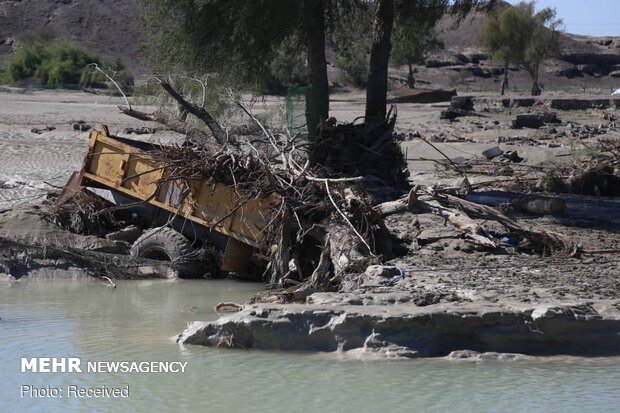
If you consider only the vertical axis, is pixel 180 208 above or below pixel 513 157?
below

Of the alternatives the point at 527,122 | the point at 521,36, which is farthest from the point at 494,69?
the point at 527,122

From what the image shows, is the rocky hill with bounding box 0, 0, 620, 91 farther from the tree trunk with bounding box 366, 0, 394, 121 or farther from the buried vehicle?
the buried vehicle

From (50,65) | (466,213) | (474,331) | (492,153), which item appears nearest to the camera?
(474,331)

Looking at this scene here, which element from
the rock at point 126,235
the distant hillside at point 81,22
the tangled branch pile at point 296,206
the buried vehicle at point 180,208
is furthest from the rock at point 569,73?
the buried vehicle at point 180,208

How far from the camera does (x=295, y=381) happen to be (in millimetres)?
8125

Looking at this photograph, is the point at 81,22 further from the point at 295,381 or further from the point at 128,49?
the point at 295,381

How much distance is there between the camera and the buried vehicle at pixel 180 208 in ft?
42.3

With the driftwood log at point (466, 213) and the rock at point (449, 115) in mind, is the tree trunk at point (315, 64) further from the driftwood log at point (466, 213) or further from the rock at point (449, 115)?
the rock at point (449, 115)

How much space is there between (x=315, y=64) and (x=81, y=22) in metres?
65.9

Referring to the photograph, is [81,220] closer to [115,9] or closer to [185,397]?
[185,397]

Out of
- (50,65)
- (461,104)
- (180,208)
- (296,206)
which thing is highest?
(50,65)

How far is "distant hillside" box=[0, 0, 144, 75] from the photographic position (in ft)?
255

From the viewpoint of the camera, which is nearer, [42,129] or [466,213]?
[466,213]

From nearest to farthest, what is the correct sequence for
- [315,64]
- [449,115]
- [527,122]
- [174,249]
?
[174,249], [315,64], [527,122], [449,115]
